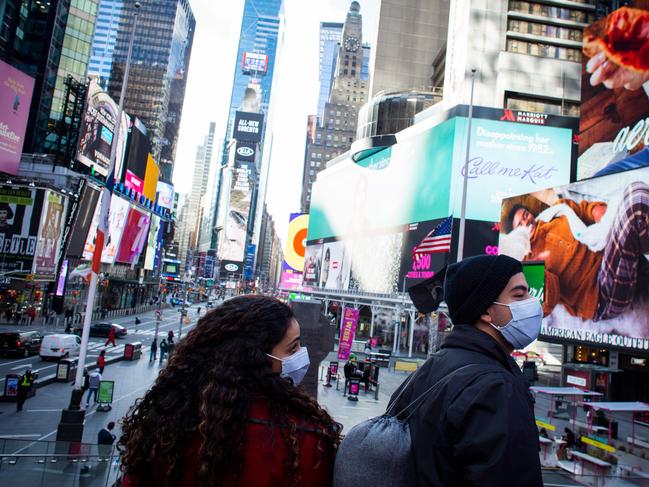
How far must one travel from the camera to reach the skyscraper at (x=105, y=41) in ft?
437

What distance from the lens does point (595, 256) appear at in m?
27.2

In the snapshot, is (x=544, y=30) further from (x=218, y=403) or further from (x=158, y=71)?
(x=158, y=71)

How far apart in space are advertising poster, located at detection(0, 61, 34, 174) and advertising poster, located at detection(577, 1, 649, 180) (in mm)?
43810

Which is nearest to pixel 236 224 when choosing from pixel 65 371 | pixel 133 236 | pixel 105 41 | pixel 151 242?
pixel 105 41

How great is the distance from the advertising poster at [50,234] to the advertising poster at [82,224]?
1030 centimetres

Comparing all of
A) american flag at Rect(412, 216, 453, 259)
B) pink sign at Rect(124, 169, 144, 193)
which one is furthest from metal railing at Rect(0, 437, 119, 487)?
pink sign at Rect(124, 169, 144, 193)

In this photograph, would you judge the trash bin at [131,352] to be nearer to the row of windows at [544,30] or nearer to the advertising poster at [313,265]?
the advertising poster at [313,265]

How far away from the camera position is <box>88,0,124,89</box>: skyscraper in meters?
133

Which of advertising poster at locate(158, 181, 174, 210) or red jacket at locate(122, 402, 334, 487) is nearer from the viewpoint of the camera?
red jacket at locate(122, 402, 334, 487)

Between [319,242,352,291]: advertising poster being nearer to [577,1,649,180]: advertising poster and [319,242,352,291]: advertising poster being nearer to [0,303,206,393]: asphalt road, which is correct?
[0,303,206,393]: asphalt road

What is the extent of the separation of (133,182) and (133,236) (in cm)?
636

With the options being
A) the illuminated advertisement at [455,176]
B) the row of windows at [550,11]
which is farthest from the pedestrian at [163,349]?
the row of windows at [550,11]

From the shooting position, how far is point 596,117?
3847 centimetres

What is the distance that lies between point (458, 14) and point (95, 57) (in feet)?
357
